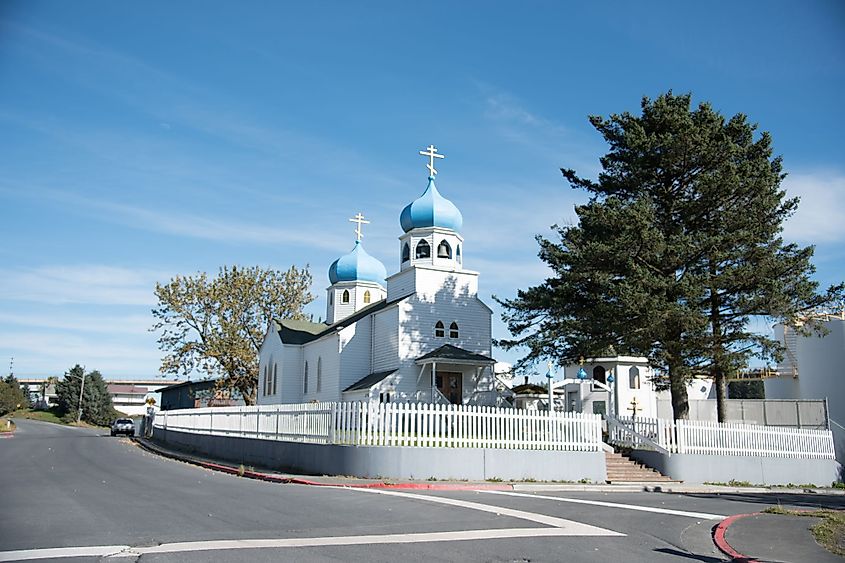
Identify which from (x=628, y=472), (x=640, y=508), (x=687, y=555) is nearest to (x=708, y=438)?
(x=628, y=472)

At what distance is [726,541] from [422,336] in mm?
23008

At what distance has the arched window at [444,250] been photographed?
35.0 m

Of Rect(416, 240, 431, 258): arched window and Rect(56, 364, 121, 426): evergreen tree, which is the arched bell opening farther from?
Rect(56, 364, 121, 426): evergreen tree

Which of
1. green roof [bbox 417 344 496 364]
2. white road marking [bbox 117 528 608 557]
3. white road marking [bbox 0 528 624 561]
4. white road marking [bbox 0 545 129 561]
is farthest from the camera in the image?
green roof [bbox 417 344 496 364]

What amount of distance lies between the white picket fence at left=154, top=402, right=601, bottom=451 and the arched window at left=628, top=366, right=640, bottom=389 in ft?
93.0

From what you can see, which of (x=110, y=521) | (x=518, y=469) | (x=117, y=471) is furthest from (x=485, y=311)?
(x=110, y=521)

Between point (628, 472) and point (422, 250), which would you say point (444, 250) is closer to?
point (422, 250)

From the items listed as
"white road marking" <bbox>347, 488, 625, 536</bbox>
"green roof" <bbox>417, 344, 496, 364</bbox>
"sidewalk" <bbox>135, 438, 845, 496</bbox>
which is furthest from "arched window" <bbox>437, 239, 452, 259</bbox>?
"white road marking" <bbox>347, 488, 625, 536</bbox>

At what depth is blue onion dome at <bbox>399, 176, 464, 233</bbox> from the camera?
114ft

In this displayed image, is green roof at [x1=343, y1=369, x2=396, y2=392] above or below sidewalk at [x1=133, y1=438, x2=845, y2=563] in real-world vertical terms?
above

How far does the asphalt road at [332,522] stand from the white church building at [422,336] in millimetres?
14637

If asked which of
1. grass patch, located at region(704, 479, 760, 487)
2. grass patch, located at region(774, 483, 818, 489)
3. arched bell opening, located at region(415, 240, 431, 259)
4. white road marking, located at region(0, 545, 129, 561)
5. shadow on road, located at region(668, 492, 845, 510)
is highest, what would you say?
arched bell opening, located at region(415, 240, 431, 259)

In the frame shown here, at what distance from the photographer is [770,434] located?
2562cm

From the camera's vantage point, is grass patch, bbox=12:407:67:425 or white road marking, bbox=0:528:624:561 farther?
grass patch, bbox=12:407:67:425
